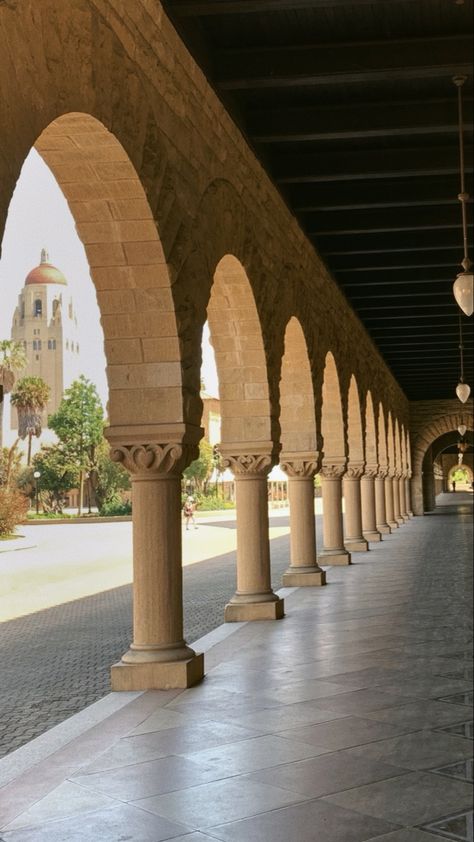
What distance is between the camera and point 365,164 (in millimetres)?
9750

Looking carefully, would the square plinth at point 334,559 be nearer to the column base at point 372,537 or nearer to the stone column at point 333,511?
the stone column at point 333,511

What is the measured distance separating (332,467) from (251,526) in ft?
21.1

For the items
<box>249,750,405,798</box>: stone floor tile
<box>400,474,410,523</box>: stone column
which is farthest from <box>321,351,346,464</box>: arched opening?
<box>400,474,410,523</box>: stone column

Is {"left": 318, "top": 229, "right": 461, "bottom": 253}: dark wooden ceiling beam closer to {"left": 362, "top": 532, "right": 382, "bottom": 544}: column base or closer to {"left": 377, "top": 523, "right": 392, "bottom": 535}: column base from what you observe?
{"left": 362, "top": 532, "right": 382, "bottom": 544}: column base

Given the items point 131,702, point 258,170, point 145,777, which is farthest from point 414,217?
point 145,777

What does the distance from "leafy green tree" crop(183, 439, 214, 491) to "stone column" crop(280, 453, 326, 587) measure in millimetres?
48236

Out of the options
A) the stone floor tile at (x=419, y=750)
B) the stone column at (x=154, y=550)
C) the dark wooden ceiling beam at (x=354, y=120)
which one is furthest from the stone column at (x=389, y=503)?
the stone floor tile at (x=419, y=750)

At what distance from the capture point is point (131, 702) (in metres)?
6.37

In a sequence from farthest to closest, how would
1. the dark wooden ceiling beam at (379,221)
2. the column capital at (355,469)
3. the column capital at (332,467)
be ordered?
the column capital at (355,469), the column capital at (332,467), the dark wooden ceiling beam at (379,221)

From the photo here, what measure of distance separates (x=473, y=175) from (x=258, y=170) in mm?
2811

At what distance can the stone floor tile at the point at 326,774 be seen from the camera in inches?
173

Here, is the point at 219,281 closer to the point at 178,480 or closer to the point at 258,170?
the point at 258,170

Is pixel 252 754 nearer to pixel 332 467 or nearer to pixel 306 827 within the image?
pixel 306 827

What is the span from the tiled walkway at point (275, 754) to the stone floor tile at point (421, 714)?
12 millimetres
